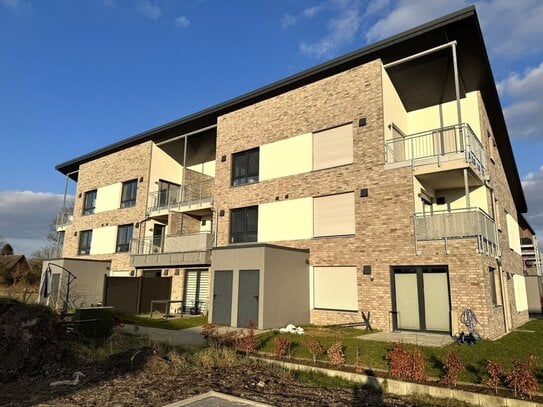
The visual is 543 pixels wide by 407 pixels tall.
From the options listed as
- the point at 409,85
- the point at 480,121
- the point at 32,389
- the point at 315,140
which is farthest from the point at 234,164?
the point at 32,389

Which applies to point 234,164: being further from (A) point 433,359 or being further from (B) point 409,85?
(A) point 433,359

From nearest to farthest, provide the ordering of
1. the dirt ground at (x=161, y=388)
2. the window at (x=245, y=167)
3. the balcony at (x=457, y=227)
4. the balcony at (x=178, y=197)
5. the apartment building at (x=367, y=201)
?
the dirt ground at (x=161, y=388)
the balcony at (x=457, y=227)
the apartment building at (x=367, y=201)
the window at (x=245, y=167)
the balcony at (x=178, y=197)

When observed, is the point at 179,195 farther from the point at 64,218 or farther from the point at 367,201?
the point at 64,218

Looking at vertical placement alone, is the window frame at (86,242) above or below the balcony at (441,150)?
below

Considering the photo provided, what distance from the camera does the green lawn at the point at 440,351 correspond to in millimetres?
8383

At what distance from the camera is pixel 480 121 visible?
56.3 ft

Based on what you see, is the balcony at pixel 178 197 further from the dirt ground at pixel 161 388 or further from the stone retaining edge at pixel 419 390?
the stone retaining edge at pixel 419 390

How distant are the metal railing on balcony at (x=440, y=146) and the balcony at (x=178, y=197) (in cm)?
1093

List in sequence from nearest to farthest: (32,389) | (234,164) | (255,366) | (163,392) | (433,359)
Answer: (163,392) → (32,389) → (255,366) → (433,359) → (234,164)

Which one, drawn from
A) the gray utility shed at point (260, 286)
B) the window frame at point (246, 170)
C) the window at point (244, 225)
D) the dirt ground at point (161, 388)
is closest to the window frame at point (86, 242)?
the window at point (244, 225)

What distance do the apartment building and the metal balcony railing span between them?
0.08 m

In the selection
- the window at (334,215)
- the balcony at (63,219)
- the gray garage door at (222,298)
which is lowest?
the gray garage door at (222,298)

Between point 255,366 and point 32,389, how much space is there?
400cm

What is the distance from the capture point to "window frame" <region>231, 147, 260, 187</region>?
66.8 feet
